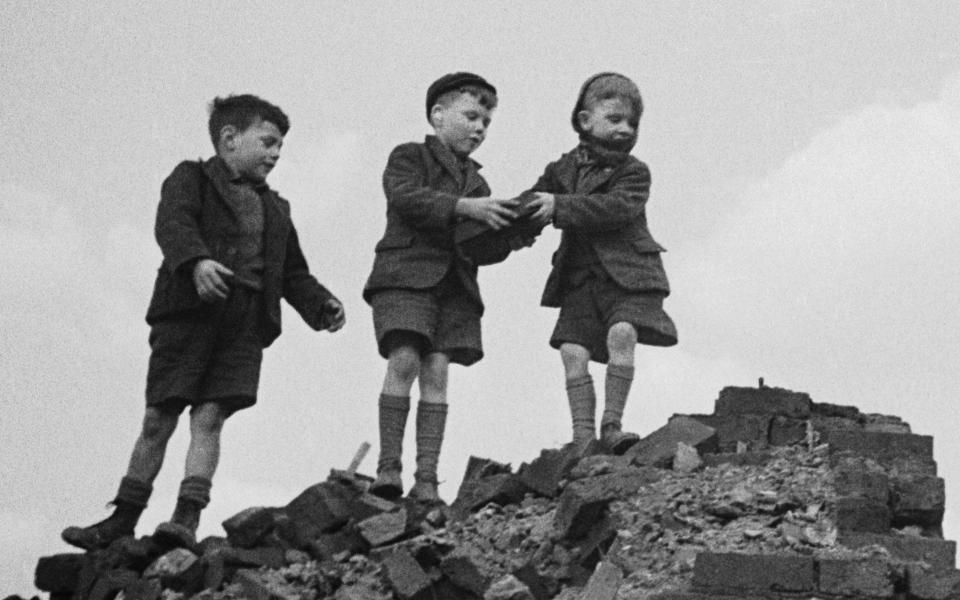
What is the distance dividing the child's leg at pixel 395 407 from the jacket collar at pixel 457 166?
38.5 inches

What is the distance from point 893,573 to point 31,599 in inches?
192

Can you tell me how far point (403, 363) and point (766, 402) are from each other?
1963mm

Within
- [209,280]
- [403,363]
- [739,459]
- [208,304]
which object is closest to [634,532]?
[739,459]

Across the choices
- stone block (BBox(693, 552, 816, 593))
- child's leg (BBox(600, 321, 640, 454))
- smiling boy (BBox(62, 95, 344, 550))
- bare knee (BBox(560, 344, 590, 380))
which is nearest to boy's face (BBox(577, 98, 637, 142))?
child's leg (BBox(600, 321, 640, 454))

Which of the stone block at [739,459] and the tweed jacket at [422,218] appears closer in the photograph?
the stone block at [739,459]

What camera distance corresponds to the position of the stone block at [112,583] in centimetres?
1030

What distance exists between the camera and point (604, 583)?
28.1ft

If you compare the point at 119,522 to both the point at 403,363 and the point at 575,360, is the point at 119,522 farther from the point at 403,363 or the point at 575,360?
the point at 575,360

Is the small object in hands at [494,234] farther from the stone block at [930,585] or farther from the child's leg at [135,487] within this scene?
the stone block at [930,585]

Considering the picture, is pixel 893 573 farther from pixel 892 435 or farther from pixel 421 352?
pixel 421 352

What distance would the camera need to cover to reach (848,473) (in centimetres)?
895

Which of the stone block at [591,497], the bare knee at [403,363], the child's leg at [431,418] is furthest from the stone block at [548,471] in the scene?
the bare knee at [403,363]

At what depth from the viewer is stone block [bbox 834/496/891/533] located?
8.66m

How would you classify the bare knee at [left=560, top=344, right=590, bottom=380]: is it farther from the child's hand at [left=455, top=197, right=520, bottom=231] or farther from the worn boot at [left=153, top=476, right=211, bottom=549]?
the worn boot at [left=153, top=476, right=211, bottom=549]
